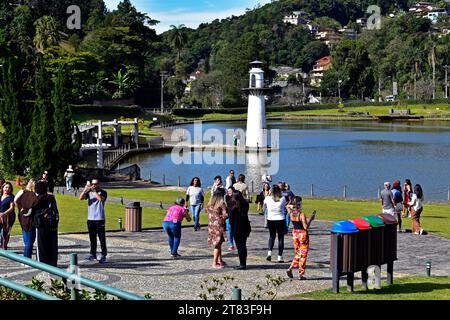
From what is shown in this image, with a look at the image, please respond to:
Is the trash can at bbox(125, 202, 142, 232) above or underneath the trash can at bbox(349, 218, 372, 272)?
underneath

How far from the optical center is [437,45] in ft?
635

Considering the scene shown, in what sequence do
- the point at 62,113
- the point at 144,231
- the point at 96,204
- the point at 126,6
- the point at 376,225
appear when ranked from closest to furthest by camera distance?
1. the point at 376,225
2. the point at 96,204
3. the point at 144,231
4. the point at 62,113
5. the point at 126,6

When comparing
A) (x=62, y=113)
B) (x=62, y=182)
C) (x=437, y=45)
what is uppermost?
(x=437, y=45)

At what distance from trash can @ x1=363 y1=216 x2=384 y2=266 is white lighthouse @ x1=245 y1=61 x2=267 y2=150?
66123 millimetres

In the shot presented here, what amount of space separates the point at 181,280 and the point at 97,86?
120m

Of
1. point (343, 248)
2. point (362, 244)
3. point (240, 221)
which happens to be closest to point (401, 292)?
point (362, 244)

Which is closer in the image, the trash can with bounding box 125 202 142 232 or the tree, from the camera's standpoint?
the trash can with bounding box 125 202 142 232

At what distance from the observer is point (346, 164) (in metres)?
73.9

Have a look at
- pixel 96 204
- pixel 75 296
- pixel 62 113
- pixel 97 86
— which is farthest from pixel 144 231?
pixel 97 86

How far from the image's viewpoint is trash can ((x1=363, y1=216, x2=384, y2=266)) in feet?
51.5

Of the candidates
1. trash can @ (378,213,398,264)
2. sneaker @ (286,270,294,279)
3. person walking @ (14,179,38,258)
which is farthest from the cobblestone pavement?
trash can @ (378,213,398,264)

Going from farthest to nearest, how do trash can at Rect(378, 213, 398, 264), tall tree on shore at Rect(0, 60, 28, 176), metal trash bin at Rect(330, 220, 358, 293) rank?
tall tree on shore at Rect(0, 60, 28, 176)
trash can at Rect(378, 213, 398, 264)
metal trash bin at Rect(330, 220, 358, 293)

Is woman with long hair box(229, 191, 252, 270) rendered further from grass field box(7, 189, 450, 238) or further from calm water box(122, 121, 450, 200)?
calm water box(122, 121, 450, 200)
